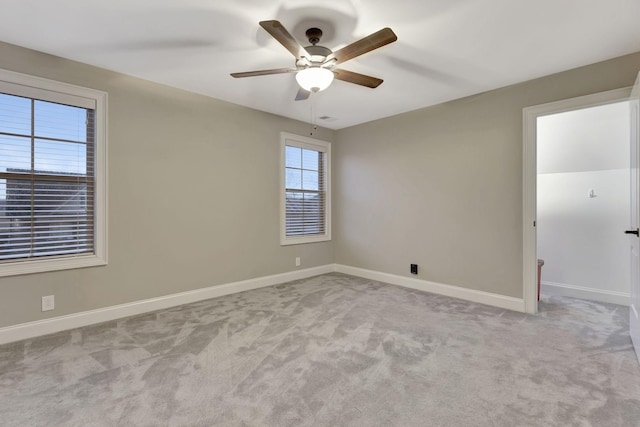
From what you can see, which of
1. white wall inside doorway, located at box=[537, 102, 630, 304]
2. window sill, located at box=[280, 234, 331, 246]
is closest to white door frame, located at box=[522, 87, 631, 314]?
white wall inside doorway, located at box=[537, 102, 630, 304]

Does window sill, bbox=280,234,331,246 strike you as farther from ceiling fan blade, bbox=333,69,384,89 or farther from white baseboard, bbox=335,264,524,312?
ceiling fan blade, bbox=333,69,384,89

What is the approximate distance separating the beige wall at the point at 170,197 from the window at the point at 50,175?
0.10 m

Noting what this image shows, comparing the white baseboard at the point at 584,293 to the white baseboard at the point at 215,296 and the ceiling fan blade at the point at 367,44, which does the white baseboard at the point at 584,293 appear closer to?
the white baseboard at the point at 215,296

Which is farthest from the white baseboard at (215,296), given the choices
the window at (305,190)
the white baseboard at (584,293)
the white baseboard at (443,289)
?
the white baseboard at (584,293)

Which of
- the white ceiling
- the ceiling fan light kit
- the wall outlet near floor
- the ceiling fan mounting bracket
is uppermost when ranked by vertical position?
the white ceiling

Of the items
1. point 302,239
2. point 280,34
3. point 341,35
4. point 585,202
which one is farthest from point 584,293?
point 280,34

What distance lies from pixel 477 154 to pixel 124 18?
3.63 meters

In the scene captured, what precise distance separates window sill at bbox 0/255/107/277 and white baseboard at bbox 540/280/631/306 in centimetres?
520

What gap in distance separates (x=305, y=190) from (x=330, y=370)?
3.19m

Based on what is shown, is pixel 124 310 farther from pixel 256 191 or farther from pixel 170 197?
pixel 256 191

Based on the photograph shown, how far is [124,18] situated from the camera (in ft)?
7.32

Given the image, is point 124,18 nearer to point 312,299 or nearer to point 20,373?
point 20,373

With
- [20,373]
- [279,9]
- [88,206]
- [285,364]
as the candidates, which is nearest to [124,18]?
[279,9]

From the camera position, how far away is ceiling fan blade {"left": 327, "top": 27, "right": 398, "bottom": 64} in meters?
1.88
